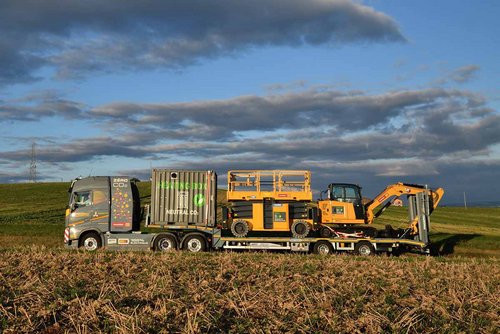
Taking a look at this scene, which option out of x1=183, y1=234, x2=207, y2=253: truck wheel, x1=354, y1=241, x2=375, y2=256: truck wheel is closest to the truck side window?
x1=183, y1=234, x2=207, y2=253: truck wheel

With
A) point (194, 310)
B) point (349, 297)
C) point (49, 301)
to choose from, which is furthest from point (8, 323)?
point (349, 297)

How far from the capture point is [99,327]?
243 inches

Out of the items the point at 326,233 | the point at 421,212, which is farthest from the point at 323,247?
the point at 421,212

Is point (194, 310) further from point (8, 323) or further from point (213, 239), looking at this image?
point (213, 239)

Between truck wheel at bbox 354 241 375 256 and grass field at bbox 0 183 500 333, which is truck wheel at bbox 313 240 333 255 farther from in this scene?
grass field at bbox 0 183 500 333

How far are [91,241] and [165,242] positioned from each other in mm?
3798

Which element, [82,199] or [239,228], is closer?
[239,228]

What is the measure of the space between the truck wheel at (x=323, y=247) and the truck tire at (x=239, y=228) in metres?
3.50

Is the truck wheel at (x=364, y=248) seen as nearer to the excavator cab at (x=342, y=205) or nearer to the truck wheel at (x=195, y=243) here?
the excavator cab at (x=342, y=205)

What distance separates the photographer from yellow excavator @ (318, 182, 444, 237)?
2445 cm

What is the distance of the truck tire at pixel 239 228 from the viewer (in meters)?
23.4

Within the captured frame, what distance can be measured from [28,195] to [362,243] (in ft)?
178

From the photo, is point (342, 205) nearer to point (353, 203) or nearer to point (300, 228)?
point (353, 203)

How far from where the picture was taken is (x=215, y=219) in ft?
79.4
